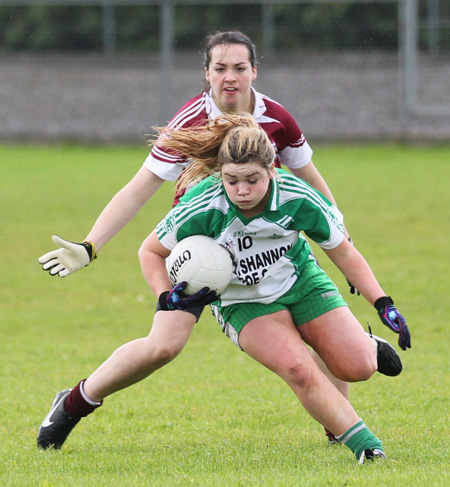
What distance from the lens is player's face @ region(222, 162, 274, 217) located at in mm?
4516

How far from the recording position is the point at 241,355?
8.25 m

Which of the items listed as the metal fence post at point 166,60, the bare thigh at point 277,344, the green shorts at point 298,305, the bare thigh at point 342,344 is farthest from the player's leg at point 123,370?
the metal fence post at point 166,60

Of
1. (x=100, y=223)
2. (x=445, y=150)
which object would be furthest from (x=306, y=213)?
(x=445, y=150)

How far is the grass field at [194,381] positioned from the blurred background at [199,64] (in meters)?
9.30

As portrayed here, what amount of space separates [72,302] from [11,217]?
17.1ft

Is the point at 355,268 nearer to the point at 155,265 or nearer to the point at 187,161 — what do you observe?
the point at 155,265

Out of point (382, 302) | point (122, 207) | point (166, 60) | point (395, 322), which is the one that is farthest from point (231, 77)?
point (166, 60)

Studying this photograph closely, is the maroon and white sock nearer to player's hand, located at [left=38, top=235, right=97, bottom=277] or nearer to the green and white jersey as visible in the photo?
player's hand, located at [left=38, top=235, right=97, bottom=277]

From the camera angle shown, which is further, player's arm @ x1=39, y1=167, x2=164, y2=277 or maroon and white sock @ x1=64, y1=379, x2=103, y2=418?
maroon and white sock @ x1=64, y1=379, x2=103, y2=418

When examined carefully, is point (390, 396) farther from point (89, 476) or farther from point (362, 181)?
point (362, 181)

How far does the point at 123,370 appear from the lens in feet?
16.7

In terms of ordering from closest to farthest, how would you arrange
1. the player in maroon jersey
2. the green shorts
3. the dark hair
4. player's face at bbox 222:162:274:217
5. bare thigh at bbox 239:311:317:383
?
player's face at bbox 222:162:274:217 → bare thigh at bbox 239:311:317:383 → the green shorts → the player in maroon jersey → the dark hair

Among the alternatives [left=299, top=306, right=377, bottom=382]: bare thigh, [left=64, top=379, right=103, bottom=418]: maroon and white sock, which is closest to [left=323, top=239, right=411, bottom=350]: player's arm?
[left=299, top=306, right=377, bottom=382]: bare thigh

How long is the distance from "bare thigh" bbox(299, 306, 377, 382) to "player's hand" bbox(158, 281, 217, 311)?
1.93 feet
